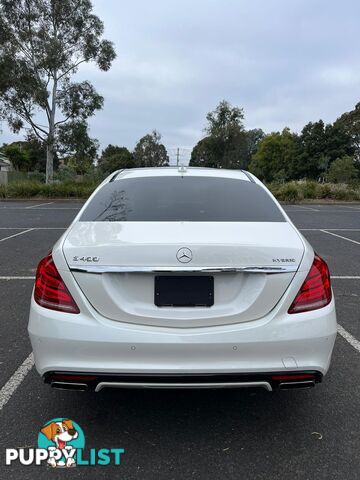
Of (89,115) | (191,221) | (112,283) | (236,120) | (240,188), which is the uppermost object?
(236,120)

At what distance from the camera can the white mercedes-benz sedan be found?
2.23 metres

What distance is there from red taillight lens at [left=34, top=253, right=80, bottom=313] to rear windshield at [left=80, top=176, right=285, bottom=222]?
1.78 ft

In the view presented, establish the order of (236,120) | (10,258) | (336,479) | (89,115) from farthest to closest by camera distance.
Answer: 1. (236,120)
2. (89,115)
3. (10,258)
4. (336,479)

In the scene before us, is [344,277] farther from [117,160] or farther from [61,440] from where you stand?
[117,160]

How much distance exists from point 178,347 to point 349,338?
2.44 m

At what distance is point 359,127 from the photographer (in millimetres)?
66000

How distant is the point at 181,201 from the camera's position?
3.12 m

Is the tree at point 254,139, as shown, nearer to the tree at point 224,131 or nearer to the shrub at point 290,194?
the tree at point 224,131

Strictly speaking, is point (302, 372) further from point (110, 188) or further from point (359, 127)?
→ point (359, 127)

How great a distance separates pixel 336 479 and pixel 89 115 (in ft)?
100

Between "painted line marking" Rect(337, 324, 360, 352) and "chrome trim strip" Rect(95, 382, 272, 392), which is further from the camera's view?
"painted line marking" Rect(337, 324, 360, 352)

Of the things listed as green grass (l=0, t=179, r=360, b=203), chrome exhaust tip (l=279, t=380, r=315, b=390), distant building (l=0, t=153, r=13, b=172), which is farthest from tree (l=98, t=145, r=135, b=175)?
chrome exhaust tip (l=279, t=380, r=315, b=390)

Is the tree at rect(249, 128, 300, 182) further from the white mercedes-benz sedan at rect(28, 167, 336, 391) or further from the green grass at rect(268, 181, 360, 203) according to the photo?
the white mercedes-benz sedan at rect(28, 167, 336, 391)

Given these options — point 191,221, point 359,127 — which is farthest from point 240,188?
point 359,127
